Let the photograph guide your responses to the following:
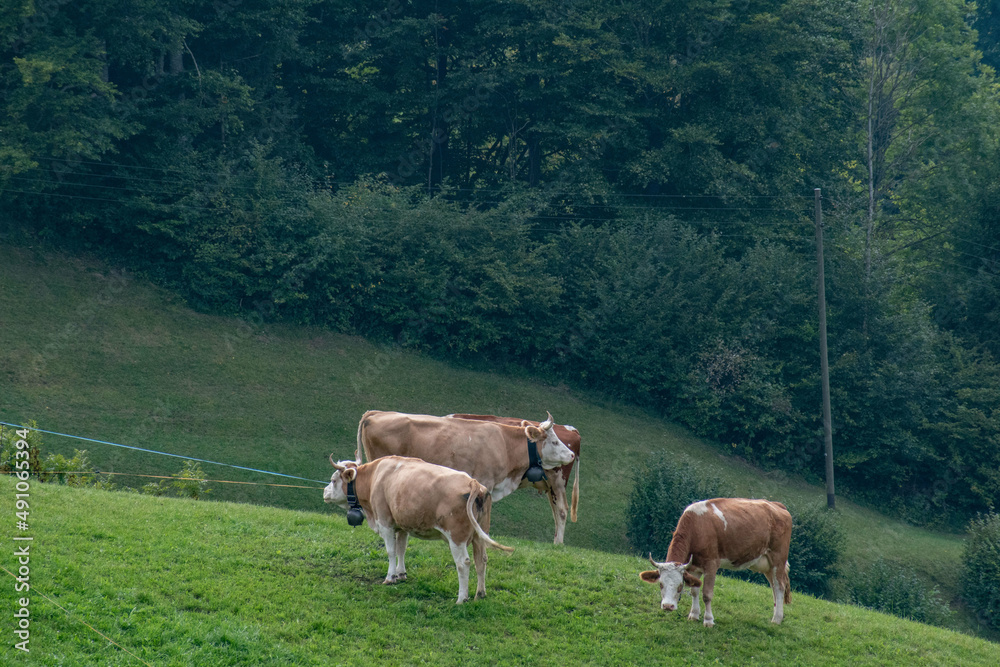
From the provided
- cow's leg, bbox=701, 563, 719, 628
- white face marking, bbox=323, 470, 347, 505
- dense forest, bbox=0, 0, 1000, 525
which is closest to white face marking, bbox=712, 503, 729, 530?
cow's leg, bbox=701, 563, 719, 628

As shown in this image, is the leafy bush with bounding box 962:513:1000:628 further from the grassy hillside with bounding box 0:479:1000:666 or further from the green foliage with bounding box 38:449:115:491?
the green foliage with bounding box 38:449:115:491

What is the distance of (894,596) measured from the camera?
2348 cm

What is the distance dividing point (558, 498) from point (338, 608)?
24.7ft

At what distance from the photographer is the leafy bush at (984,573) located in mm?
27266

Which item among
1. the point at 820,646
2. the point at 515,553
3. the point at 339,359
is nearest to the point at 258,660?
the point at 515,553

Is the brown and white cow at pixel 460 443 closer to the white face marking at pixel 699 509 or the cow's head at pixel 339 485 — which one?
the cow's head at pixel 339 485

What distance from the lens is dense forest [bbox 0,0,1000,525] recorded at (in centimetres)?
3694

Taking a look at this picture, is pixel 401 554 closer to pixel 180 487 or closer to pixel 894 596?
pixel 180 487

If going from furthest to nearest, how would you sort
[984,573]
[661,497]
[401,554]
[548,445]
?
[984,573]
[661,497]
[548,445]
[401,554]

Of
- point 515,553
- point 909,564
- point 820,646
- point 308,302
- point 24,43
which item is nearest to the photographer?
point 820,646

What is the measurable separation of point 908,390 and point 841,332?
3.92 m

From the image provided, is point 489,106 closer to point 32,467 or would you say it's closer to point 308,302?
point 308,302

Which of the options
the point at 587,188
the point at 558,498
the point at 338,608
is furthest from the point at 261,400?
the point at 338,608

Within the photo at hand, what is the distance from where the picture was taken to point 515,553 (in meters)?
15.3
